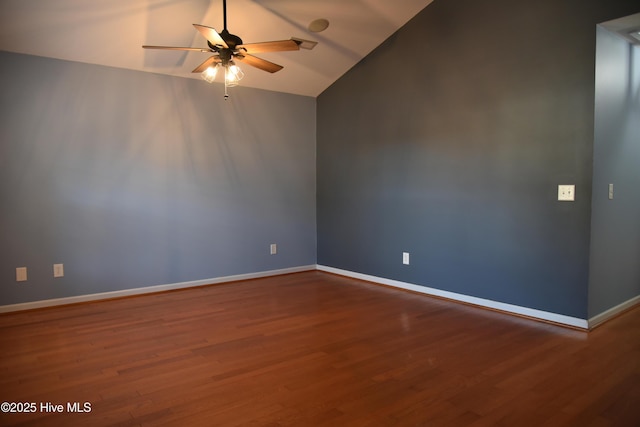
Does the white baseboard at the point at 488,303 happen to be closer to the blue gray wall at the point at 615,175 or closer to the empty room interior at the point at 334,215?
the empty room interior at the point at 334,215

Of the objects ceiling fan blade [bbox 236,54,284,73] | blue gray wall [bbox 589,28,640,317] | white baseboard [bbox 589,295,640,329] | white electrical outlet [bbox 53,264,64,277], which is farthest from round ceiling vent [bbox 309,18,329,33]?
white baseboard [bbox 589,295,640,329]

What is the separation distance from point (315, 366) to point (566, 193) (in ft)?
7.54

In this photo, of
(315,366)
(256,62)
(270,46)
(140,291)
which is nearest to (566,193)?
(315,366)

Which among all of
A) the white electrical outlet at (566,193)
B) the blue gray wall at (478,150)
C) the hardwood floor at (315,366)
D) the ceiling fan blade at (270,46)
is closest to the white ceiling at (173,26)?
the blue gray wall at (478,150)

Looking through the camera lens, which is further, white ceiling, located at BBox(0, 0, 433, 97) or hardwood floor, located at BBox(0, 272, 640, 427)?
white ceiling, located at BBox(0, 0, 433, 97)

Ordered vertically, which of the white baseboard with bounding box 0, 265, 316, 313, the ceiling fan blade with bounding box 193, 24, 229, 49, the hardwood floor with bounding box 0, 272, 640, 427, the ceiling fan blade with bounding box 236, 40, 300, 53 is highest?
the ceiling fan blade with bounding box 193, 24, 229, 49

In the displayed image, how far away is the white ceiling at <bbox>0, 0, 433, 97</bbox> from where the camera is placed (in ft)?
10.4

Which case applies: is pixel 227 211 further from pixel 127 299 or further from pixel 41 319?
pixel 41 319

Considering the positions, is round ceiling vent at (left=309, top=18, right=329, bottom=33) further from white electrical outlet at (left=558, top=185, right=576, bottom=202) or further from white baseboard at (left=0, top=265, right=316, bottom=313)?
white baseboard at (left=0, top=265, right=316, bottom=313)

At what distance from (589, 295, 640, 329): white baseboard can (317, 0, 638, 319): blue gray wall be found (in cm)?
16

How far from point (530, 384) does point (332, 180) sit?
11.5 feet

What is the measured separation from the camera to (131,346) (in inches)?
110

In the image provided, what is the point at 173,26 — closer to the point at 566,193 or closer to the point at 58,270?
the point at 58,270

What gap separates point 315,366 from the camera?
2.44 m
